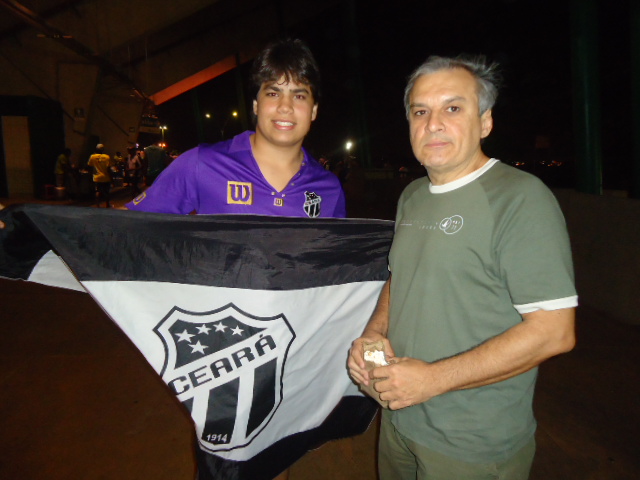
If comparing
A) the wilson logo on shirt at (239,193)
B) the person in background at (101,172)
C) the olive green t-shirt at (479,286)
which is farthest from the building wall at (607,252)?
the person in background at (101,172)

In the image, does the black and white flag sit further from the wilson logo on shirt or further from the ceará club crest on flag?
the wilson logo on shirt

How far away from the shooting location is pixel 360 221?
6.84 feet

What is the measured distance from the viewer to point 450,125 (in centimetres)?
150

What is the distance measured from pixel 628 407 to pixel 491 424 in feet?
8.69

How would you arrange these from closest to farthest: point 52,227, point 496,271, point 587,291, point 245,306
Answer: point 496,271
point 52,227
point 245,306
point 587,291

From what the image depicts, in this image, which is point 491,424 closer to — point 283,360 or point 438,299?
point 438,299

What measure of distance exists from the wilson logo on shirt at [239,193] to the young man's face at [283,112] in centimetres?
28

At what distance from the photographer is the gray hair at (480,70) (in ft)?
5.06

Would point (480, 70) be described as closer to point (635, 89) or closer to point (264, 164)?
point (264, 164)

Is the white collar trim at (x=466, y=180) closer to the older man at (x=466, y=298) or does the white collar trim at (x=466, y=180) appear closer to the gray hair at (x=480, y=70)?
the older man at (x=466, y=298)

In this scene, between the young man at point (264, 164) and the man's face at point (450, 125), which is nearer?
the man's face at point (450, 125)

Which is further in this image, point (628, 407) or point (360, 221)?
point (628, 407)

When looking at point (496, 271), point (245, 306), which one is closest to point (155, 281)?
point (245, 306)

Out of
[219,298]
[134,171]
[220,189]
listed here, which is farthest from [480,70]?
[134,171]
